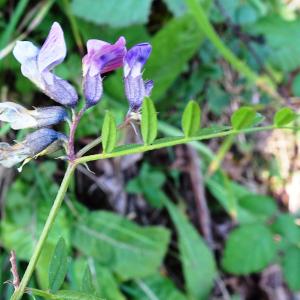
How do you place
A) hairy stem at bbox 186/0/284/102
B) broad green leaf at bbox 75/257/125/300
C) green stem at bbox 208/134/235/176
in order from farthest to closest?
green stem at bbox 208/134/235/176 < broad green leaf at bbox 75/257/125/300 < hairy stem at bbox 186/0/284/102

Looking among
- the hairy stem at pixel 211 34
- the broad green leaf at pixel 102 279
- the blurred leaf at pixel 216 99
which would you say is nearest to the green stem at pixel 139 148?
the hairy stem at pixel 211 34

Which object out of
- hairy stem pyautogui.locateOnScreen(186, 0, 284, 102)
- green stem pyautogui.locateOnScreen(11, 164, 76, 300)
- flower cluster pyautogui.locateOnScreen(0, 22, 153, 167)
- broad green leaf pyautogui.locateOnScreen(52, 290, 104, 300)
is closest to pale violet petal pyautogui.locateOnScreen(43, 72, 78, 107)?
flower cluster pyautogui.locateOnScreen(0, 22, 153, 167)

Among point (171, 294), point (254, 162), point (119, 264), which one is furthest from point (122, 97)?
point (254, 162)

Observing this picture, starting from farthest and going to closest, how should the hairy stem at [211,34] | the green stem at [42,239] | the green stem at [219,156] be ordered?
the green stem at [219,156] < the hairy stem at [211,34] < the green stem at [42,239]

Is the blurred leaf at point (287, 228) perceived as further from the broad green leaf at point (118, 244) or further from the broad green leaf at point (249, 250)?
the broad green leaf at point (118, 244)

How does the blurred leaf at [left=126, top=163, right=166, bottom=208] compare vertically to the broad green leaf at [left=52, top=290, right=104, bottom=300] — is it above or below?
below

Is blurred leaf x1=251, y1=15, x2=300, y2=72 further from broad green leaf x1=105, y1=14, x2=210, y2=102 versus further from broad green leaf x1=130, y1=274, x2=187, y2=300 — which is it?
broad green leaf x1=130, y1=274, x2=187, y2=300

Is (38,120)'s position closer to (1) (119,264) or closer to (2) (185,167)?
(1) (119,264)

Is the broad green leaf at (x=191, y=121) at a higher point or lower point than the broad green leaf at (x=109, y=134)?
lower
